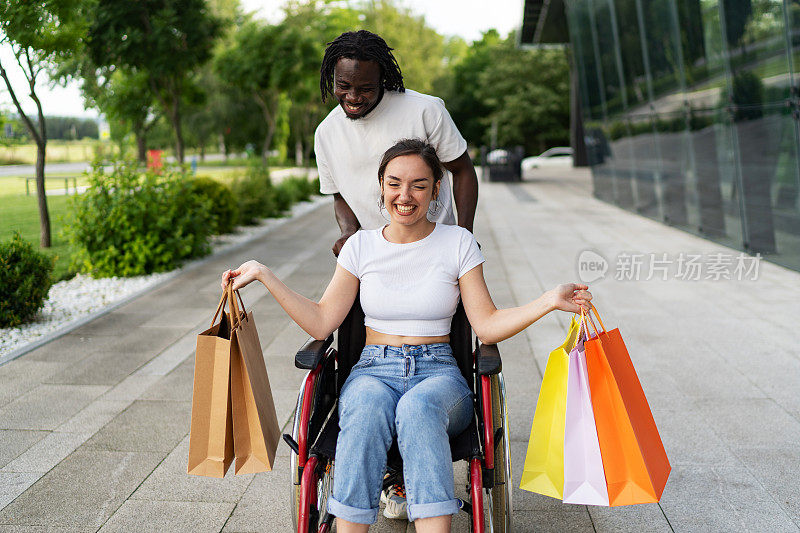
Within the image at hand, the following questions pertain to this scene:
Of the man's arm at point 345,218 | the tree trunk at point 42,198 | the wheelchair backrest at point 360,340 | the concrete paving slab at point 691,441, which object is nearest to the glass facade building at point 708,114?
the concrete paving slab at point 691,441

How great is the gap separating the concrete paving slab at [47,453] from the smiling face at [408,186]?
1868 mm

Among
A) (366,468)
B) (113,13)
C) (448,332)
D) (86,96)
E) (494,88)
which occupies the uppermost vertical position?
(494,88)

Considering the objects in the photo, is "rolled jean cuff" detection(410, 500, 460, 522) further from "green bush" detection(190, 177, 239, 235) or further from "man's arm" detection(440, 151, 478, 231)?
"green bush" detection(190, 177, 239, 235)

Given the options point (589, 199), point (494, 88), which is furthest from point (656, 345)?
point (494, 88)

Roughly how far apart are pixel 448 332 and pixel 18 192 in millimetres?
5314

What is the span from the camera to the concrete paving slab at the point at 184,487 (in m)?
2.79

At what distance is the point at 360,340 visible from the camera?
2600mm

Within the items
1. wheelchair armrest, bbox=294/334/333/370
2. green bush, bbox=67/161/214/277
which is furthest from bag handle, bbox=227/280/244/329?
green bush, bbox=67/161/214/277

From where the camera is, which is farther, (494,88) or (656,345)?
(494,88)

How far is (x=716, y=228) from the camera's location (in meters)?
9.07

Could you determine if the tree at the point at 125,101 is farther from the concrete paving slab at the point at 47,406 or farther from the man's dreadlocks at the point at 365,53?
the man's dreadlocks at the point at 365,53

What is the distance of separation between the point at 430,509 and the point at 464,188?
1287mm

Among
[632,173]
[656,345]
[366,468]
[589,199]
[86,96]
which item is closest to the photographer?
[366,468]

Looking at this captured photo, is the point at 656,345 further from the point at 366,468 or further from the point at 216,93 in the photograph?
the point at 216,93
